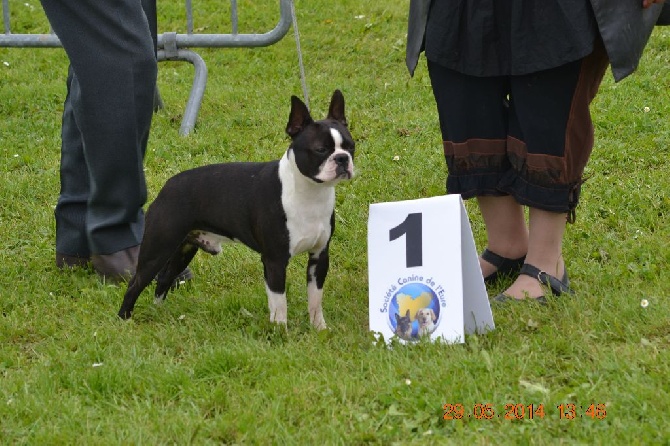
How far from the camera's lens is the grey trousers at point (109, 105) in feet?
14.2

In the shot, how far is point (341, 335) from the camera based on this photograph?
3814mm

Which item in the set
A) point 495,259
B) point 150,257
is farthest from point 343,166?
point 495,259

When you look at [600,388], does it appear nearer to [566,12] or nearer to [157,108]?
[566,12]

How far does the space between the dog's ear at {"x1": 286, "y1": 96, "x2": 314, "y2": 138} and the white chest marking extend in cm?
11

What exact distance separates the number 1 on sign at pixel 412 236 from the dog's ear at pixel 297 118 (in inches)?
20.3

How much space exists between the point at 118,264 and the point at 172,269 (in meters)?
0.53

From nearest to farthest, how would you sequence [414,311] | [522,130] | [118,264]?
1. [414,311]
2. [522,130]
3. [118,264]

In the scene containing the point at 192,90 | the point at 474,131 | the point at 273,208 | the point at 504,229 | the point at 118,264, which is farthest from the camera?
the point at 192,90

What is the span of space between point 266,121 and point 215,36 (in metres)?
0.90

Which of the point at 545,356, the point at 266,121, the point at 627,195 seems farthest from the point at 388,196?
the point at 545,356

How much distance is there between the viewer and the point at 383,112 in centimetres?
712
